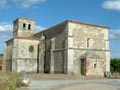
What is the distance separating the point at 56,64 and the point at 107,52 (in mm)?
8552

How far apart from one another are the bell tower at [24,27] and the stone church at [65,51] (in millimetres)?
6451

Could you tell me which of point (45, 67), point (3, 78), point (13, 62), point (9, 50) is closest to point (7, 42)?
point (9, 50)

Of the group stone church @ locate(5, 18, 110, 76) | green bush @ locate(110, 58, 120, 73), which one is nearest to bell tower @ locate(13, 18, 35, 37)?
stone church @ locate(5, 18, 110, 76)

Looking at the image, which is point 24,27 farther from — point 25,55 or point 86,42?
point 86,42

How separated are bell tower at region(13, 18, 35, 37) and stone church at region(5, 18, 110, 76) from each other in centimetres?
645

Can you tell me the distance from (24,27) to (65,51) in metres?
17.9

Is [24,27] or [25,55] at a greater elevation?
[24,27]

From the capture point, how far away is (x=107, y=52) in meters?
38.0

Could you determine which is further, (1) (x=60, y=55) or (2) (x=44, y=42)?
(2) (x=44, y=42)

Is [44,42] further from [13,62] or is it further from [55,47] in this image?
[13,62]

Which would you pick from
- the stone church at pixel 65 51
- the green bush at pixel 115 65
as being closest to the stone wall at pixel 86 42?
the stone church at pixel 65 51

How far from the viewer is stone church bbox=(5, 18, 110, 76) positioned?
3428 centimetres

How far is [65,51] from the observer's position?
3466 centimetres

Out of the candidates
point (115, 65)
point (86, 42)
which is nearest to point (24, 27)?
point (86, 42)
